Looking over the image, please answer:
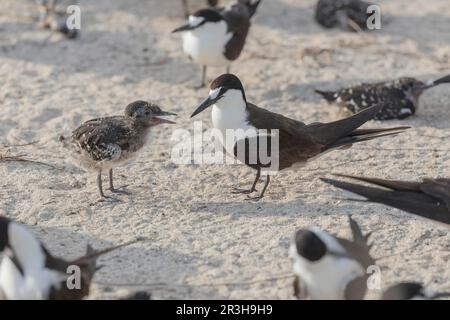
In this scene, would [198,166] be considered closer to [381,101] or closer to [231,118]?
[231,118]

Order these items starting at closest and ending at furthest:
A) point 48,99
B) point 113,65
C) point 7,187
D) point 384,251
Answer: point 384,251 < point 7,187 < point 48,99 < point 113,65

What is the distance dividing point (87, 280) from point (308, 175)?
2216 mm

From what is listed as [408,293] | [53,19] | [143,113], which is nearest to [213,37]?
[53,19]

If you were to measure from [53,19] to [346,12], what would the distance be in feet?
9.45

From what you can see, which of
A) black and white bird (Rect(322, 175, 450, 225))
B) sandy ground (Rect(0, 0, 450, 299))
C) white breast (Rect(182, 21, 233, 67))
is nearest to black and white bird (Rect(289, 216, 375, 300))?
sandy ground (Rect(0, 0, 450, 299))

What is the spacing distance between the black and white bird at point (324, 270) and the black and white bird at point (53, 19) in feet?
15.6

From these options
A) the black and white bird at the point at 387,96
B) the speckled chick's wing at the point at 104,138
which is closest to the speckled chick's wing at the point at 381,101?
the black and white bird at the point at 387,96

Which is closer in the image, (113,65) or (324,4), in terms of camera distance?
(113,65)

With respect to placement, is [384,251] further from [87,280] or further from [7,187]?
[7,187]

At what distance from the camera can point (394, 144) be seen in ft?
21.7

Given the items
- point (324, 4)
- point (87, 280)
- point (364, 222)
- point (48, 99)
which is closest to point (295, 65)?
point (324, 4)

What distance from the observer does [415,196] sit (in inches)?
193

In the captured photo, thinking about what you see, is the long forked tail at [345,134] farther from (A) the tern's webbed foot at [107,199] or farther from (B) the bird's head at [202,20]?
(B) the bird's head at [202,20]
